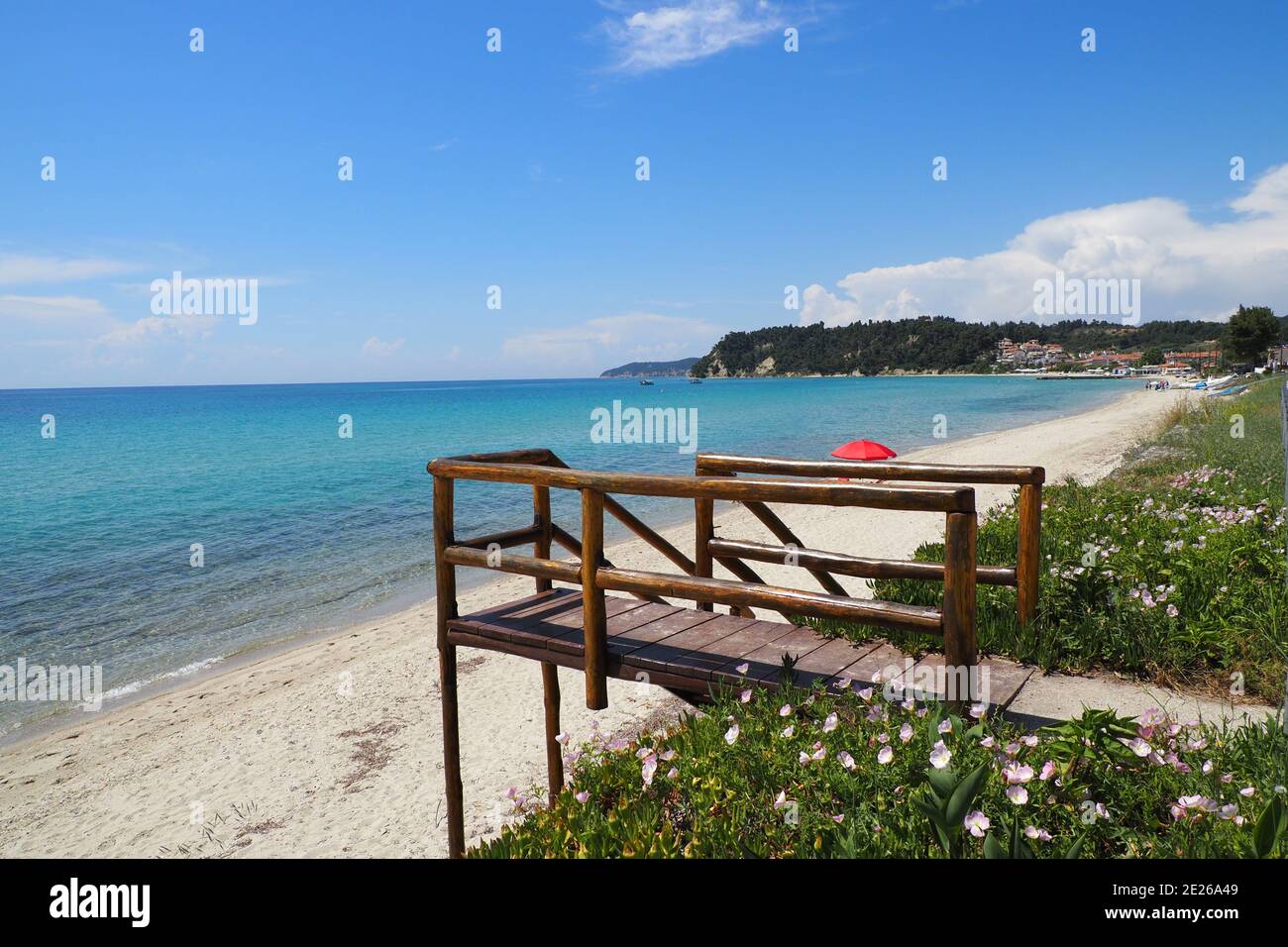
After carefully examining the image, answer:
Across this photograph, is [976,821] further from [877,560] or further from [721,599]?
[877,560]

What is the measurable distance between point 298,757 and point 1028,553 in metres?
7.35

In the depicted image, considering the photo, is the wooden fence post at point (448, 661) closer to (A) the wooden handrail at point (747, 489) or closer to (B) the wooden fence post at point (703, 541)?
(A) the wooden handrail at point (747, 489)

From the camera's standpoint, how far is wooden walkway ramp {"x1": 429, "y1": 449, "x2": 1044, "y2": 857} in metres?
3.83

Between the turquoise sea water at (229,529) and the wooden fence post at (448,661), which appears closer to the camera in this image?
the wooden fence post at (448,661)

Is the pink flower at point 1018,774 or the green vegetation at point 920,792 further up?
the pink flower at point 1018,774

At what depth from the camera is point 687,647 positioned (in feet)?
16.4

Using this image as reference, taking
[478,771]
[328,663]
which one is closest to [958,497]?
[478,771]

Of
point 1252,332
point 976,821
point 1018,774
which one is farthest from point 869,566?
point 1252,332

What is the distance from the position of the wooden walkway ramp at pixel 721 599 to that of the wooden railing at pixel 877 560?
0.5 inches

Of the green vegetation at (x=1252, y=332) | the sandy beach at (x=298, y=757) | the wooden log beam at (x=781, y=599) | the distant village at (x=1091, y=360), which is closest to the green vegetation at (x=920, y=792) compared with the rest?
the wooden log beam at (x=781, y=599)

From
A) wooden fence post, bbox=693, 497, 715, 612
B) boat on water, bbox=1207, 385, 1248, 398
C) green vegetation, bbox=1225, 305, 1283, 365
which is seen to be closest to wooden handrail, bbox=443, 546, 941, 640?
wooden fence post, bbox=693, 497, 715, 612

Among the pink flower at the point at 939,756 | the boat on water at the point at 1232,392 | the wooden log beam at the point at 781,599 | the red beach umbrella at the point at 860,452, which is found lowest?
the pink flower at the point at 939,756

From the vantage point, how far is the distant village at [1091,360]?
141125mm

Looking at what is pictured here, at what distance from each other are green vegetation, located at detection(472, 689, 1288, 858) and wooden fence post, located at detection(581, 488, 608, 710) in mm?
729
